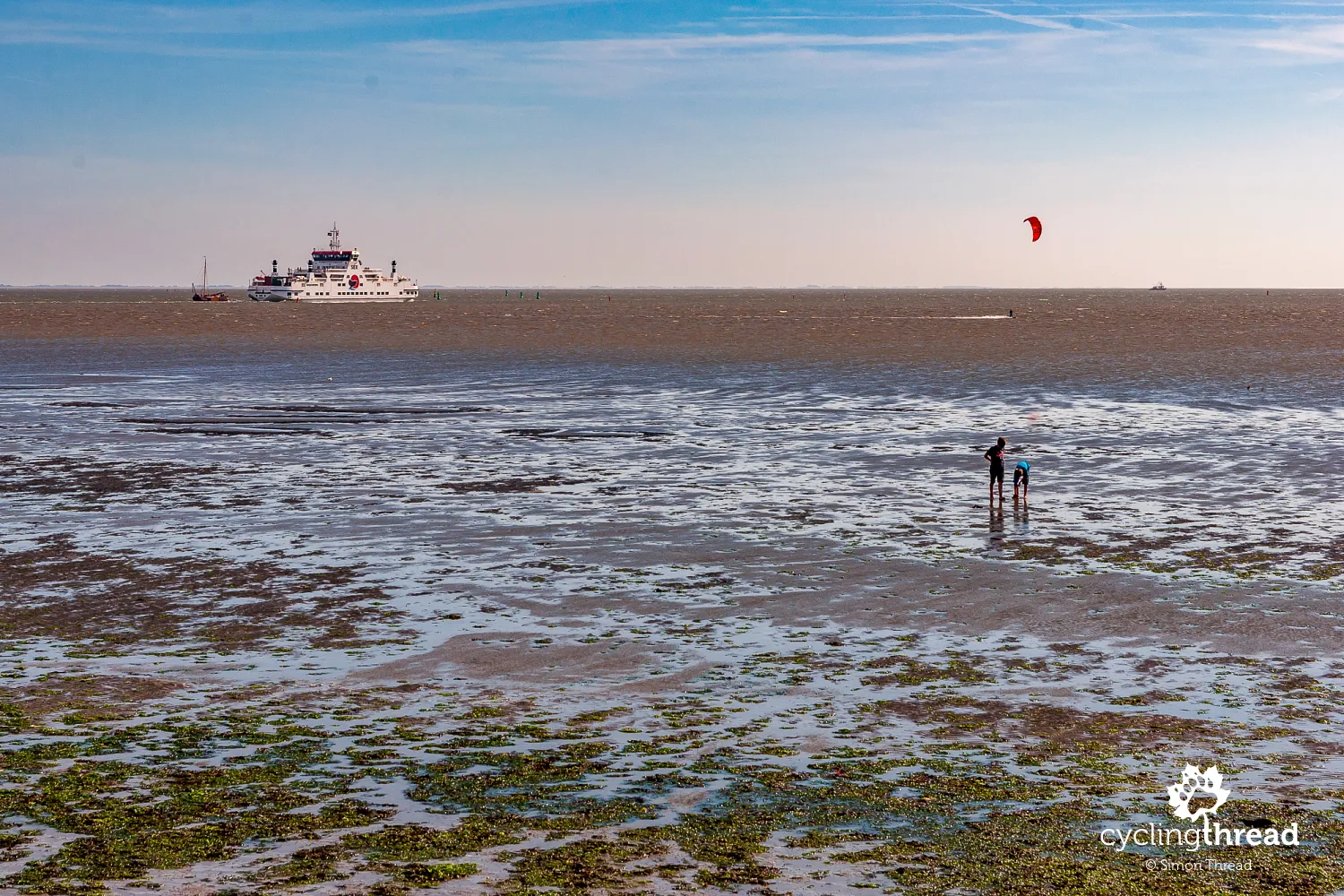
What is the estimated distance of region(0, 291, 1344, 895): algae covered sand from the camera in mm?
10766

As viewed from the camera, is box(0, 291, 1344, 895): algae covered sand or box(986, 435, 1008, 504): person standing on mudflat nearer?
box(0, 291, 1344, 895): algae covered sand

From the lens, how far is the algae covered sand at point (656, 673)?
35.3 ft

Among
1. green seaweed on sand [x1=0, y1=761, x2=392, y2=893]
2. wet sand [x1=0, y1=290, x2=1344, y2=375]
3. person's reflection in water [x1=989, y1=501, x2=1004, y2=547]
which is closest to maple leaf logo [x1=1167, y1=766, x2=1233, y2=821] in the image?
green seaweed on sand [x1=0, y1=761, x2=392, y2=893]

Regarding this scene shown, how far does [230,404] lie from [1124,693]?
42.7m

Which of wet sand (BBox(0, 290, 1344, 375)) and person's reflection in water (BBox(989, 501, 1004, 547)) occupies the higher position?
wet sand (BBox(0, 290, 1344, 375))

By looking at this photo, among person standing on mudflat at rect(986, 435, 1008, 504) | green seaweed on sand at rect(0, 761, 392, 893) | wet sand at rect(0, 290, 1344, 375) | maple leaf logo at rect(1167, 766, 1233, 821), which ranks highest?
wet sand at rect(0, 290, 1344, 375)

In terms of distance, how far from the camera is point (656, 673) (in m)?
15.9

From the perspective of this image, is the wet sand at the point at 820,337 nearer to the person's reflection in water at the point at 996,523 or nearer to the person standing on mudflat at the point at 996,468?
the person standing on mudflat at the point at 996,468

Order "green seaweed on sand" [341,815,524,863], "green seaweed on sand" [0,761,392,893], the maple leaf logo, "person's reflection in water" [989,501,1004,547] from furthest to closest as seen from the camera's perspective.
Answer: "person's reflection in water" [989,501,1004,547], the maple leaf logo, "green seaweed on sand" [341,815,524,863], "green seaweed on sand" [0,761,392,893]

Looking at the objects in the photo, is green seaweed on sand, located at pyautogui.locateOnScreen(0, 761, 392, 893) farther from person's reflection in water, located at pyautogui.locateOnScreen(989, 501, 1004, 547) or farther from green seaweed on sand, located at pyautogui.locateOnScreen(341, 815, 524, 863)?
person's reflection in water, located at pyautogui.locateOnScreen(989, 501, 1004, 547)

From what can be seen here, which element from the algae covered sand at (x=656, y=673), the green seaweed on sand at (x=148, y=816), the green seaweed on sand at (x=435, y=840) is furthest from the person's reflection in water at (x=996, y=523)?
the green seaweed on sand at (x=148, y=816)

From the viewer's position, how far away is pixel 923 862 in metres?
10.5

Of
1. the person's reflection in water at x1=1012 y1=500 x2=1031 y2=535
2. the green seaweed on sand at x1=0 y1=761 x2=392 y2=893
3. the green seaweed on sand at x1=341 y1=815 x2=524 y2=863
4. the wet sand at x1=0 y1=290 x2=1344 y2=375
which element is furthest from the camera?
the wet sand at x1=0 y1=290 x2=1344 y2=375

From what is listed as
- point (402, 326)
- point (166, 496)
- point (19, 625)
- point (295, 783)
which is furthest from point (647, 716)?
point (402, 326)
